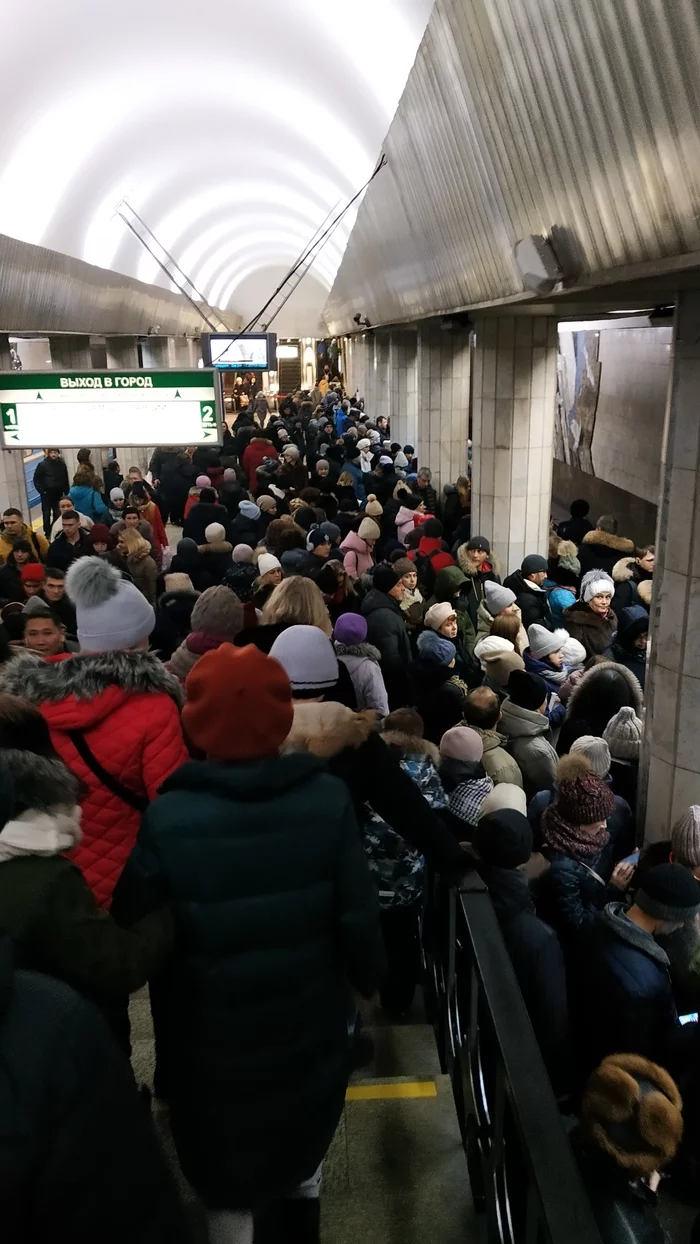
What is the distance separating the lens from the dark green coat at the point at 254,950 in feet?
6.31

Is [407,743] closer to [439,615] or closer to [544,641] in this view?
[544,641]

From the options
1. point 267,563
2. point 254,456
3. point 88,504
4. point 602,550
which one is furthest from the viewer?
point 254,456

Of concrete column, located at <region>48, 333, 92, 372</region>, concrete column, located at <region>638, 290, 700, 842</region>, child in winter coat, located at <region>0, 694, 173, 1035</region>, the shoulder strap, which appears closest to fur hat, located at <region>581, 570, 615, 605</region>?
concrete column, located at <region>638, 290, 700, 842</region>

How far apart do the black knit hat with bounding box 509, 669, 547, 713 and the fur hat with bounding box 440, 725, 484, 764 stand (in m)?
0.93

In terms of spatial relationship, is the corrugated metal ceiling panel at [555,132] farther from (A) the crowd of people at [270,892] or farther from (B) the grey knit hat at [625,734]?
(A) the crowd of people at [270,892]

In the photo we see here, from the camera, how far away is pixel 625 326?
15.1 m

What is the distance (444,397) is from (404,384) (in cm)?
632

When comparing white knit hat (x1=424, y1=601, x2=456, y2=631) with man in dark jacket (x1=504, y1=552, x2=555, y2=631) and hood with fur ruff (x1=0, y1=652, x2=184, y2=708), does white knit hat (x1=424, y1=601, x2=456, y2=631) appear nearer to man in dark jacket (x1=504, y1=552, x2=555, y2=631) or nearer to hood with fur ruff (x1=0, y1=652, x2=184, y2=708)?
man in dark jacket (x1=504, y1=552, x2=555, y2=631)

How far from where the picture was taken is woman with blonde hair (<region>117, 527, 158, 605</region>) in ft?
25.1

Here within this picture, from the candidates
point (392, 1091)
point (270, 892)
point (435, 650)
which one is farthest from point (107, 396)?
point (270, 892)

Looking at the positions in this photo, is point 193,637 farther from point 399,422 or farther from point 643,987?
point 399,422

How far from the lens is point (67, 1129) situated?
4.55 feet

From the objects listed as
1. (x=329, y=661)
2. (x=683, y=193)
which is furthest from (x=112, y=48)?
(x=329, y=661)

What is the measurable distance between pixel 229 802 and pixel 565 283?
17.6 ft
